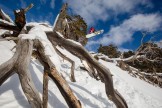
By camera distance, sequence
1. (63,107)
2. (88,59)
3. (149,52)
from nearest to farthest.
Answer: (63,107), (88,59), (149,52)

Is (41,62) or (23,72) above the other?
(41,62)

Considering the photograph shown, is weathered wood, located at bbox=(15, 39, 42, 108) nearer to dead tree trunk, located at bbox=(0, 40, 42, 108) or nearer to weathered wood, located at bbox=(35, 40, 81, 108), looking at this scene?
dead tree trunk, located at bbox=(0, 40, 42, 108)

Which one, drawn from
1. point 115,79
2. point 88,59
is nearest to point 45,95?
point 88,59

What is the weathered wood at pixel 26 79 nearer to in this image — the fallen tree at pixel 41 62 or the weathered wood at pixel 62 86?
the fallen tree at pixel 41 62

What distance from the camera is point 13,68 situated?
82.0 inches

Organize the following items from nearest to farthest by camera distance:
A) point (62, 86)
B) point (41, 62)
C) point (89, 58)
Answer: point (62, 86) → point (41, 62) → point (89, 58)

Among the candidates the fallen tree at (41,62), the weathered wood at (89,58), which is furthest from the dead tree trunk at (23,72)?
the weathered wood at (89,58)

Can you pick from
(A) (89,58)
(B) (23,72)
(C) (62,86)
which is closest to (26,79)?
(B) (23,72)

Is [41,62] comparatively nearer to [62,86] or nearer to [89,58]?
[62,86]

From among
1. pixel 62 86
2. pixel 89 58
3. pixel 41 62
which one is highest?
pixel 89 58

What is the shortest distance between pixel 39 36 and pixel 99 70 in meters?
1.22

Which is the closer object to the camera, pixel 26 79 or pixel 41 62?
pixel 26 79

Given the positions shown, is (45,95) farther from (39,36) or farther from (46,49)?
(39,36)

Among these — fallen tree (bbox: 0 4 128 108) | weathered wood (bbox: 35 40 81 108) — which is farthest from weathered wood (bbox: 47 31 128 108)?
weathered wood (bbox: 35 40 81 108)
